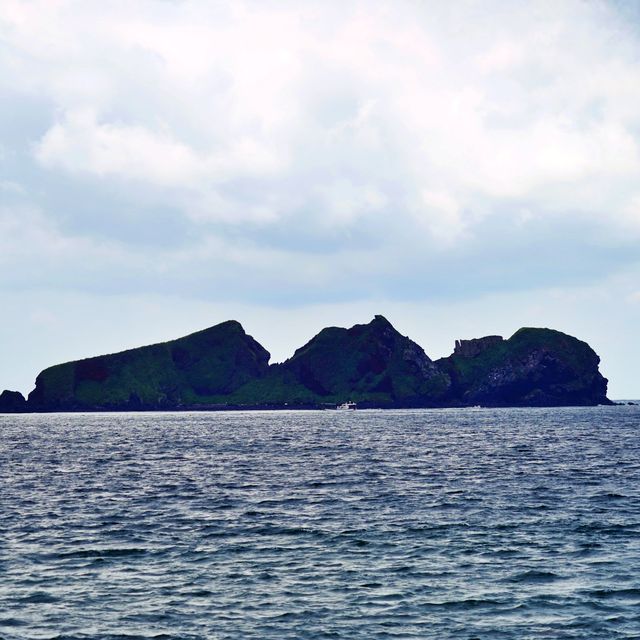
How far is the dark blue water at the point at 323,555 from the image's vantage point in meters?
25.7

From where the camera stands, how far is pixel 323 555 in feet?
117

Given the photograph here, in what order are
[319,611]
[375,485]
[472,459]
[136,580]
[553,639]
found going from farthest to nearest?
[472,459], [375,485], [136,580], [319,611], [553,639]

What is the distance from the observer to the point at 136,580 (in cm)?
3109

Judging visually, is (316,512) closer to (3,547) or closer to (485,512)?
(485,512)

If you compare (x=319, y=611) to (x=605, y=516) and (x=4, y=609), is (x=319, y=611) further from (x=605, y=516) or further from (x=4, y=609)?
(x=605, y=516)

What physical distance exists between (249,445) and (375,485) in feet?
205

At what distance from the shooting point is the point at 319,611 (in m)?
26.8

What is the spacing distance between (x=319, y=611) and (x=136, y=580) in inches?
331

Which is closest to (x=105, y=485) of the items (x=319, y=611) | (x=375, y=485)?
(x=375, y=485)

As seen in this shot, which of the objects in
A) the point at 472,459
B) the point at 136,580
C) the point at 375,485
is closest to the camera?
the point at 136,580

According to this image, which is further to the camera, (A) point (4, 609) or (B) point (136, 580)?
(B) point (136, 580)

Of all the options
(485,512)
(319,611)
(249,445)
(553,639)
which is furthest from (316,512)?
(249,445)

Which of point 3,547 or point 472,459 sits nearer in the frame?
point 3,547

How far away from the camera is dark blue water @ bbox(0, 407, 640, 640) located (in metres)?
25.7
